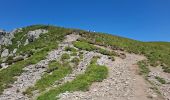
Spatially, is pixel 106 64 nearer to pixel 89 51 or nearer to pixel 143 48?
pixel 89 51

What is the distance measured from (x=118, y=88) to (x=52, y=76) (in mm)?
8747

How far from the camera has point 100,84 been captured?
36.4 metres

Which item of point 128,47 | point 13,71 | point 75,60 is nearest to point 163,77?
point 75,60

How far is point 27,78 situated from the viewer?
131 feet

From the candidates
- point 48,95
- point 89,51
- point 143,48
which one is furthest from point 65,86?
point 143,48

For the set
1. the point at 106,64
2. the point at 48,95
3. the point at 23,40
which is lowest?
the point at 48,95

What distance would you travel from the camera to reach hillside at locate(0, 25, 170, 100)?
34594mm

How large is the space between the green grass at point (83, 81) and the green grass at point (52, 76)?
93.2 inches

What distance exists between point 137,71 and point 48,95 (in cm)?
1432

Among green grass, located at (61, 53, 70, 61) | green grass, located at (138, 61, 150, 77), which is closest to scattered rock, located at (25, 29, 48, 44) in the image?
green grass, located at (61, 53, 70, 61)

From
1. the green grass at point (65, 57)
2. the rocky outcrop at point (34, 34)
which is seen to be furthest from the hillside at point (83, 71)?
the rocky outcrop at point (34, 34)

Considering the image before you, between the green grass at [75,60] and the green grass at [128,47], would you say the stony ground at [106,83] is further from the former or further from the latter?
the green grass at [128,47]

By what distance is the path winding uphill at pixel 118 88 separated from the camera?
33094 millimetres

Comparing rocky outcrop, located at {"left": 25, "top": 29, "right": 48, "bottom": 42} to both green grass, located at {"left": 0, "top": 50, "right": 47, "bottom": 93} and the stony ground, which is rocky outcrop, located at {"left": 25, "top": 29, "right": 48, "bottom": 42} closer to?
green grass, located at {"left": 0, "top": 50, "right": 47, "bottom": 93}
